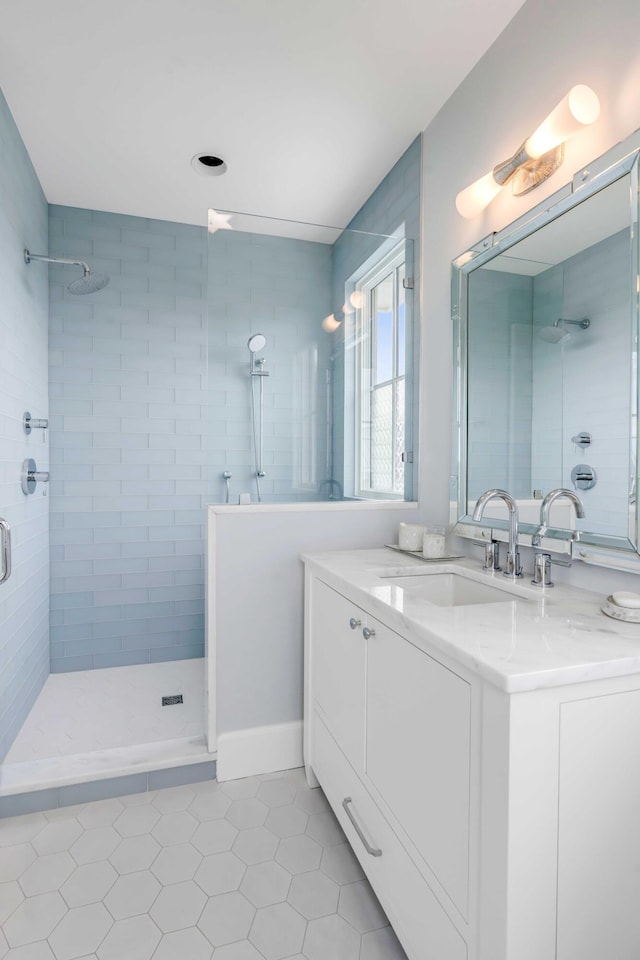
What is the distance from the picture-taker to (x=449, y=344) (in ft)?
6.56

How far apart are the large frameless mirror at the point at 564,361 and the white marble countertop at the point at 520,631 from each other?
191mm

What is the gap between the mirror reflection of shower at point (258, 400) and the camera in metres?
2.08

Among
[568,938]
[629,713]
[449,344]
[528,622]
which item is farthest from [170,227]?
[568,938]

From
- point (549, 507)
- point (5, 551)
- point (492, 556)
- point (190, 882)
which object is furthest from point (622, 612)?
point (5, 551)

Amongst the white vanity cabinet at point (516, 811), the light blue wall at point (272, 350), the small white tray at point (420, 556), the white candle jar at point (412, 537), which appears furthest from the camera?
the light blue wall at point (272, 350)

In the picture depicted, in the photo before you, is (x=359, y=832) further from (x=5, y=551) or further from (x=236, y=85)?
(x=236, y=85)

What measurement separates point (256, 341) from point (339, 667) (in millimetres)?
1269

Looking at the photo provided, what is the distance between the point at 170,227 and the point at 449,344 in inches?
83.6

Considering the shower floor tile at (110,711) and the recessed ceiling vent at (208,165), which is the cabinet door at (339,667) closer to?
the shower floor tile at (110,711)

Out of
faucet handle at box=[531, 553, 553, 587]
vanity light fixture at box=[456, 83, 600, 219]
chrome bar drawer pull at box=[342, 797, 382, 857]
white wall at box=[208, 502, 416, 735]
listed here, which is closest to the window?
white wall at box=[208, 502, 416, 735]

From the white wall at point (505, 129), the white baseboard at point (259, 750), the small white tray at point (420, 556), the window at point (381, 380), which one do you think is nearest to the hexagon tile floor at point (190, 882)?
the white baseboard at point (259, 750)

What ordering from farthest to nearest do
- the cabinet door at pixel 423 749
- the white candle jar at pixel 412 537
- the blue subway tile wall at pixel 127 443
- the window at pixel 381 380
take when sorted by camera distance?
the blue subway tile wall at pixel 127 443, the window at pixel 381 380, the white candle jar at pixel 412 537, the cabinet door at pixel 423 749

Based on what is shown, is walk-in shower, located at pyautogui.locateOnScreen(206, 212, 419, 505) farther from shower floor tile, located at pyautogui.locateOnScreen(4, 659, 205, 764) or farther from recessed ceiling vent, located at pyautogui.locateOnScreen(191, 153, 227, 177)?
shower floor tile, located at pyautogui.locateOnScreen(4, 659, 205, 764)

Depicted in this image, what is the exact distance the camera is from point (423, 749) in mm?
1062
